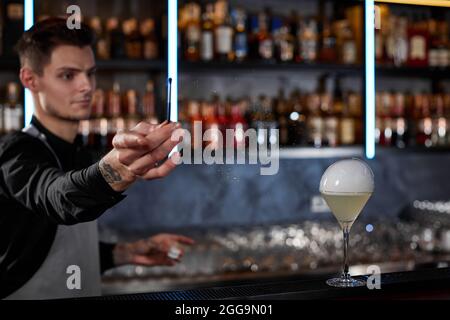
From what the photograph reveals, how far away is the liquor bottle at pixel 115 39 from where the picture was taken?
9.72ft

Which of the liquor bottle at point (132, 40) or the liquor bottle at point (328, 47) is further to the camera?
the liquor bottle at point (328, 47)

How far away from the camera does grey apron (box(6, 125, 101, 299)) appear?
5.60 feet

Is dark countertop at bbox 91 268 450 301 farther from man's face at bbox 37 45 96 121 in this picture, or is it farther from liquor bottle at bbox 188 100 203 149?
liquor bottle at bbox 188 100 203 149

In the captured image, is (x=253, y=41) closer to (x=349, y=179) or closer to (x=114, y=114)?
(x=114, y=114)

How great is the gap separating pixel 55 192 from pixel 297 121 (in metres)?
2.10

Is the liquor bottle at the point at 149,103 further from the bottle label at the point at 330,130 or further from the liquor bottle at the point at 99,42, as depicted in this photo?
the bottle label at the point at 330,130

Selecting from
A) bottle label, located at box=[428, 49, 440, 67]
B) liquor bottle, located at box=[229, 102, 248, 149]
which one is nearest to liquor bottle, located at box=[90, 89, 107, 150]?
liquor bottle, located at box=[229, 102, 248, 149]

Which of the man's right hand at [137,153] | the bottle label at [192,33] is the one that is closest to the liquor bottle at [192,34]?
the bottle label at [192,33]

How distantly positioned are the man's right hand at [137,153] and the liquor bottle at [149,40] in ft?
5.82

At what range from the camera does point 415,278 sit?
1399 millimetres

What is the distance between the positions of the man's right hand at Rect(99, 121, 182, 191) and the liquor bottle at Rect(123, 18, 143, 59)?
5.93 ft

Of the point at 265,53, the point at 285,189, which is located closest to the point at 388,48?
the point at 265,53

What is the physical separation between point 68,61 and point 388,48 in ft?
6.71
